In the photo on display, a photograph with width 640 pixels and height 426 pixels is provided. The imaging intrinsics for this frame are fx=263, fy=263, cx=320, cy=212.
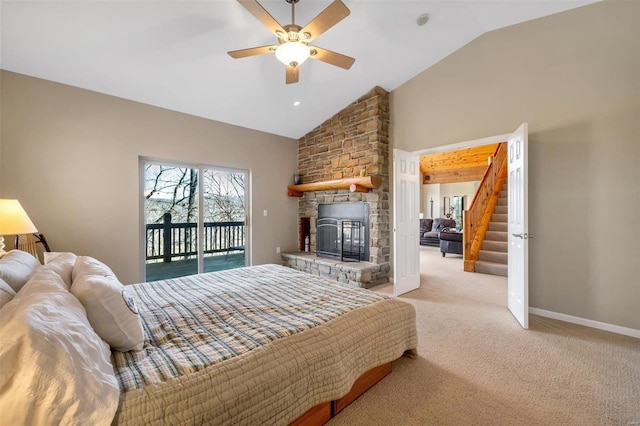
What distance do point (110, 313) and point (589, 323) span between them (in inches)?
163

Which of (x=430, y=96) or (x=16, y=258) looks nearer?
(x=16, y=258)

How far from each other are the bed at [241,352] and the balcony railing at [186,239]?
1.93m

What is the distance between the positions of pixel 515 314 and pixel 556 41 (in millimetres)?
3092

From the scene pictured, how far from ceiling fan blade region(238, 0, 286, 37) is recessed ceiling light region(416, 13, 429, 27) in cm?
187

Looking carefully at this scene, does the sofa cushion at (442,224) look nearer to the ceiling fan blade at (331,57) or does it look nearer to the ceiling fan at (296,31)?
the ceiling fan blade at (331,57)

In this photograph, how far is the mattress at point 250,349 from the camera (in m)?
1.02

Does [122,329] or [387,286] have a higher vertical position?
[122,329]

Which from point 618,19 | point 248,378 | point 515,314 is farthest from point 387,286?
point 618,19

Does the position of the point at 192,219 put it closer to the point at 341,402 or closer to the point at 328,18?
the point at 328,18

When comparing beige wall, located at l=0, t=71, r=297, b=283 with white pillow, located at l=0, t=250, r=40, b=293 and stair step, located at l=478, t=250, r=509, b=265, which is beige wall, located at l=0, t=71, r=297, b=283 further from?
stair step, located at l=478, t=250, r=509, b=265

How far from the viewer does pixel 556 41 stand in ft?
9.64

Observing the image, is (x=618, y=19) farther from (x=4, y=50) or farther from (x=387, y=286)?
(x=4, y=50)

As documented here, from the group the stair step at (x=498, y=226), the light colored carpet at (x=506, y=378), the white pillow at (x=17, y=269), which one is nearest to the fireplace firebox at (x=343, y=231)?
the light colored carpet at (x=506, y=378)

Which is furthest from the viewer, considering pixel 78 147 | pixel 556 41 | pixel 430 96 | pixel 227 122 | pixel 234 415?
pixel 227 122
